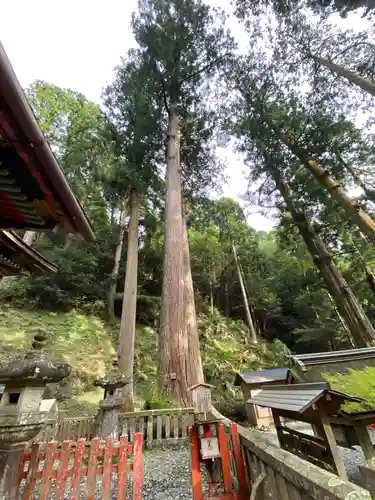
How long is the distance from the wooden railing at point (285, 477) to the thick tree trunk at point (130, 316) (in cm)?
486

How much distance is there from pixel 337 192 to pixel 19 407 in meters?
8.12

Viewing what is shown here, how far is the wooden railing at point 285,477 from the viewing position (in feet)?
3.65

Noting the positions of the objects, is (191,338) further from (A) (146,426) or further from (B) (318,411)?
(B) (318,411)

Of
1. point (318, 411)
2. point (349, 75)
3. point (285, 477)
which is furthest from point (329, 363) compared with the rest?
point (349, 75)

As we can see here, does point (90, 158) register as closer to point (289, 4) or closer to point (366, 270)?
point (289, 4)

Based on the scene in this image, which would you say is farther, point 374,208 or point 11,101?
point 374,208

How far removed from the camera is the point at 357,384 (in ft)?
12.3

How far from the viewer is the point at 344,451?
6.15 meters

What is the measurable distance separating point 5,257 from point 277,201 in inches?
394

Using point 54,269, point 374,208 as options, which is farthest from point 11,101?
point 374,208

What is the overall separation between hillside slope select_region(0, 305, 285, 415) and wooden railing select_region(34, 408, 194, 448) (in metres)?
0.31

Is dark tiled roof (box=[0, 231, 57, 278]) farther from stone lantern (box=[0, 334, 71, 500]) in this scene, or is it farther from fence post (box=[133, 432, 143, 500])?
fence post (box=[133, 432, 143, 500])

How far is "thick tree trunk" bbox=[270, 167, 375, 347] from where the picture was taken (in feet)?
23.0

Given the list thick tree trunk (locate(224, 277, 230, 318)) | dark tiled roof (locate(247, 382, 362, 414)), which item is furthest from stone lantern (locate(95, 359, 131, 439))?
thick tree trunk (locate(224, 277, 230, 318))
